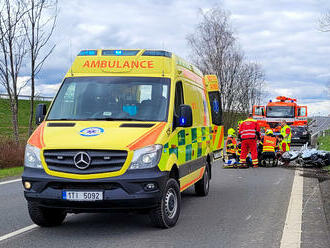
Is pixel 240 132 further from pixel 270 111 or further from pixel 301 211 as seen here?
pixel 270 111

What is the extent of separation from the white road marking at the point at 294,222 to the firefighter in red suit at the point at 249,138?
4.83 m

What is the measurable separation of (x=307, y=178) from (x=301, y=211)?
200 inches

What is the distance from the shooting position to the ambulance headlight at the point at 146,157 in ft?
19.1

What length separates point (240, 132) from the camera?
611 inches

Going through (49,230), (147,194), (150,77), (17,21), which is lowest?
(49,230)

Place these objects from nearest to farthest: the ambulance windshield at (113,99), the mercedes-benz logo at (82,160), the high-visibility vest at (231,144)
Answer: the mercedes-benz logo at (82,160) < the ambulance windshield at (113,99) < the high-visibility vest at (231,144)

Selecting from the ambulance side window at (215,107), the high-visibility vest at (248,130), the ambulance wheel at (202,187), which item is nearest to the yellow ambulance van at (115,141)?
the ambulance wheel at (202,187)

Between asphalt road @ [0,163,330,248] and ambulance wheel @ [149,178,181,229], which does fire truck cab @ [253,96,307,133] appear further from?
ambulance wheel @ [149,178,181,229]

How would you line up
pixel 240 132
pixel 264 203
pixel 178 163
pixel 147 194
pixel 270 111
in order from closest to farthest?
pixel 147 194 < pixel 178 163 < pixel 264 203 < pixel 240 132 < pixel 270 111

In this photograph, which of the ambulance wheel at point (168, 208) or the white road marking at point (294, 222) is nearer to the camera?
the white road marking at point (294, 222)

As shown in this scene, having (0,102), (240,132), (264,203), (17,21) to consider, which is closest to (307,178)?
(240,132)

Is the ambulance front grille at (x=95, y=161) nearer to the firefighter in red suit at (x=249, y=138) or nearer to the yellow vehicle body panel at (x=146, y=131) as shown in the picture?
the yellow vehicle body panel at (x=146, y=131)

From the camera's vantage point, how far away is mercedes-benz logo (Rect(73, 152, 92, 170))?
5.74m

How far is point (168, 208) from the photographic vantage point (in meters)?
6.38
